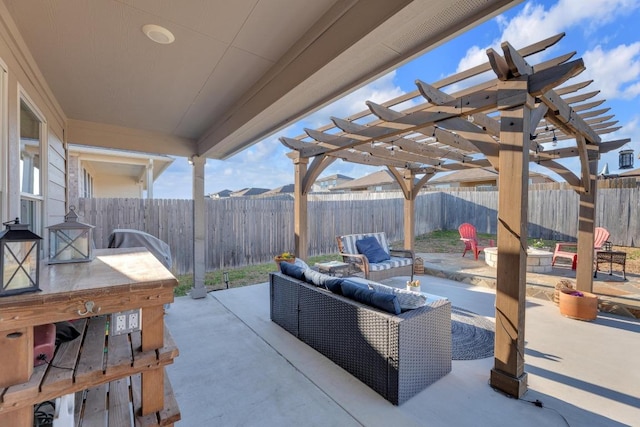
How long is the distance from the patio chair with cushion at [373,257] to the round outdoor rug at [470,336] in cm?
143

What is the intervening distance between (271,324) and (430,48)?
3.44 metres

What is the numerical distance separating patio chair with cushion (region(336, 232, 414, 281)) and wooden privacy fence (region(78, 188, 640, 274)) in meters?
2.43

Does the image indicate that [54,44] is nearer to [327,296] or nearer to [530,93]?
[327,296]

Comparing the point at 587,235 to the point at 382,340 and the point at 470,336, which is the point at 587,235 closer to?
the point at 470,336

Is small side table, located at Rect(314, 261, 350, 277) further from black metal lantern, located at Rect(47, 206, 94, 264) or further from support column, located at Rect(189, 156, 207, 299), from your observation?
black metal lantern, located at Rect(47, 206, 94, 264)

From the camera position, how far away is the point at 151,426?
128 cm

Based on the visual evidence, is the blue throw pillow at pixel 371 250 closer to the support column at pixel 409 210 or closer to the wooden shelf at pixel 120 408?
the support column at pixel 409 210

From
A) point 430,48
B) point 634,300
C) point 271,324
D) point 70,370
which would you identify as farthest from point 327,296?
point 634,300

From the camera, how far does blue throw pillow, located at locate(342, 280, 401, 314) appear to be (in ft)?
7.78

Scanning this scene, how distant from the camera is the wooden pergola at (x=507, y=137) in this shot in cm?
233

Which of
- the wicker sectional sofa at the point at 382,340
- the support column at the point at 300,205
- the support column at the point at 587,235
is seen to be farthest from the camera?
the support column at the point at 300,205

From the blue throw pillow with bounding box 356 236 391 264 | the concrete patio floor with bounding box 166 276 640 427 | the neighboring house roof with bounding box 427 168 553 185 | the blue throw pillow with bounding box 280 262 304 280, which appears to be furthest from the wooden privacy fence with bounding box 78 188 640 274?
the blue throw pillow with bounding box 280 262 304 280

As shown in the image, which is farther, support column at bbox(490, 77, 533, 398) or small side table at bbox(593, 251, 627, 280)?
small side table at bbox(593, 251, 627, 280)

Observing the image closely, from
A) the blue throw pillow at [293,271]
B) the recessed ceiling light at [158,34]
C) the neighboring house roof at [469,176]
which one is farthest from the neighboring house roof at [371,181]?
the recessed ceiling light at [158,34]
